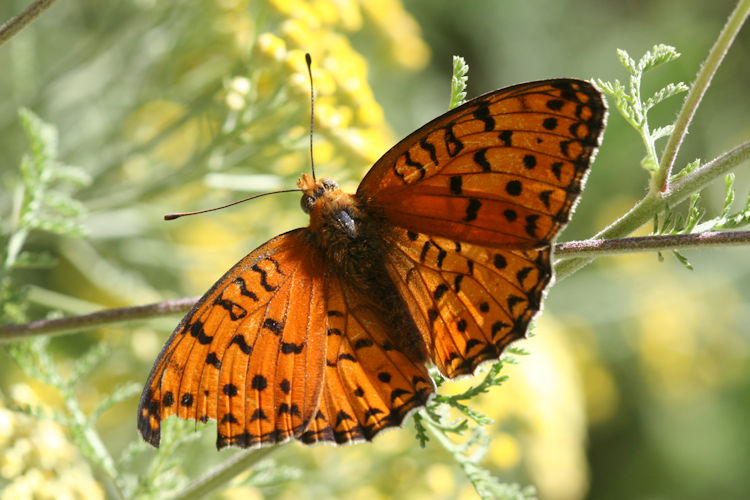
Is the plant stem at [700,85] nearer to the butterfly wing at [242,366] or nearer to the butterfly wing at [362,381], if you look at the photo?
the butterfly wing at [362,381]

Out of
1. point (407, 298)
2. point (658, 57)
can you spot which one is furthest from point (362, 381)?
point (658, 57)

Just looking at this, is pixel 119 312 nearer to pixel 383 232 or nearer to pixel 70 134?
pixel 383 232

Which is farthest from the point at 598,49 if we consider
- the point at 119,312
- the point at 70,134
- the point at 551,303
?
the point at 119,312

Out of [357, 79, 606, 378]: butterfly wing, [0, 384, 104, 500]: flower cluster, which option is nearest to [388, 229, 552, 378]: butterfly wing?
[357, 79, 606, 378]: butterfly wing

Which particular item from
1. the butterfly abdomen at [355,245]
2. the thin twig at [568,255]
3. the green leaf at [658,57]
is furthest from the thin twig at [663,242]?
the butterfly abdomen at [355,245]

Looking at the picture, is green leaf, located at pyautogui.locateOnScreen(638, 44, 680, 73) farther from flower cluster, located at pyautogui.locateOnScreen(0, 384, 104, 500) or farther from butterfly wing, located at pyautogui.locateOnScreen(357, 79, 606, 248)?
flower cluster, located at pyautogui.locateOnScreen(0, 384, 104, 500)

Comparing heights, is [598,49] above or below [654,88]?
above

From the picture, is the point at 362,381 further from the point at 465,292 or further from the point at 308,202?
the point at 308,202
